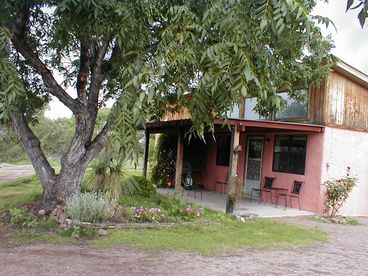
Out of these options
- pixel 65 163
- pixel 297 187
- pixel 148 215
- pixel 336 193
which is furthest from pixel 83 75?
pixel 336 193

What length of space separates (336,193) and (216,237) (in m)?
4.94

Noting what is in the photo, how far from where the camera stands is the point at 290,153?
39.6ft

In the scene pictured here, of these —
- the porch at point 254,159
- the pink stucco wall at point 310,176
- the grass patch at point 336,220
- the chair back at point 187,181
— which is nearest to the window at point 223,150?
the porch at point 254,159

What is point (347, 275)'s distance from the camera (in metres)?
5.59

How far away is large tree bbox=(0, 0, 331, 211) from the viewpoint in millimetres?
2939

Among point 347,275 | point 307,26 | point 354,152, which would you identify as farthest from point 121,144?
point 354,152

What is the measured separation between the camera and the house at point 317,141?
36.7 ft

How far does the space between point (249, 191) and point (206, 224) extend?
5.67 m

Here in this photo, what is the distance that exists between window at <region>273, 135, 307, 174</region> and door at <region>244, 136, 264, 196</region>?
73 cm

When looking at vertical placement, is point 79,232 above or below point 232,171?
below

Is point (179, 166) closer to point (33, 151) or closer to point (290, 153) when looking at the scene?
point (290, 153)

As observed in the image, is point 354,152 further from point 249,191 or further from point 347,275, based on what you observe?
point 347,275

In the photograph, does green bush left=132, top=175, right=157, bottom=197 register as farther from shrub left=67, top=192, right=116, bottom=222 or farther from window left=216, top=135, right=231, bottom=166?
window left=216, top=135, right=231, bottom=166

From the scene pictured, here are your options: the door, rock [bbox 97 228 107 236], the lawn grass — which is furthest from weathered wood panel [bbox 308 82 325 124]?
rock [bbox 97 228 107 236]
